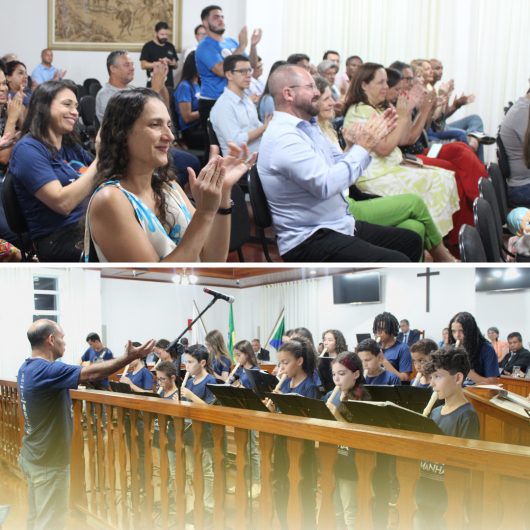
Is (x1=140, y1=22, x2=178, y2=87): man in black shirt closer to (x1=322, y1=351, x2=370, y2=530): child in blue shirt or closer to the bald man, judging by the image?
the bald man

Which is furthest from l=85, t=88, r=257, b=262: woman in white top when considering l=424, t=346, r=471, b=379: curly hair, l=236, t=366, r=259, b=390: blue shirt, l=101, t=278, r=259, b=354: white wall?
l=424, t=346, r=471, b=379: curly hair

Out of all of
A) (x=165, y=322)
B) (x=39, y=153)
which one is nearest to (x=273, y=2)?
(x=39, y=153)

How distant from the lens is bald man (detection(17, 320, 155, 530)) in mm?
1407

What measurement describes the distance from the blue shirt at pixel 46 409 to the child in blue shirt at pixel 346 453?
766 millimetres

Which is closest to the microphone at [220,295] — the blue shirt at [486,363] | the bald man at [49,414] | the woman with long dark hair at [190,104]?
the bald man at [49,414]

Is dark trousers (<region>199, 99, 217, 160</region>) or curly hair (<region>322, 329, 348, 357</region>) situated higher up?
dark trousers (<region>199, 99, 217, 160</region>)

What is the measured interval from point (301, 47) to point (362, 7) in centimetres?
55

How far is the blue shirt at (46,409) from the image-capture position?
1.42 meters

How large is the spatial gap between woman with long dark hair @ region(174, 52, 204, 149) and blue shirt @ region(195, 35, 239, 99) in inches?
1.6

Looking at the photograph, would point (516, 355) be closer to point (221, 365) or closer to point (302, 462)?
point (302, 462)

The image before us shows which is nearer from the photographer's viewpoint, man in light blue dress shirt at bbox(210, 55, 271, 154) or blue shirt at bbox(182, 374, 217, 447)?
blue shirt at bbox(182, 374, 217, 447)

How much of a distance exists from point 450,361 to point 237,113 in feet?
6.53

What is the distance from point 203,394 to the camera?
4.96 ft

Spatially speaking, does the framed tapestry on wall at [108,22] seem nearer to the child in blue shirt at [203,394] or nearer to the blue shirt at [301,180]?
the blue shirt at [301,180]
